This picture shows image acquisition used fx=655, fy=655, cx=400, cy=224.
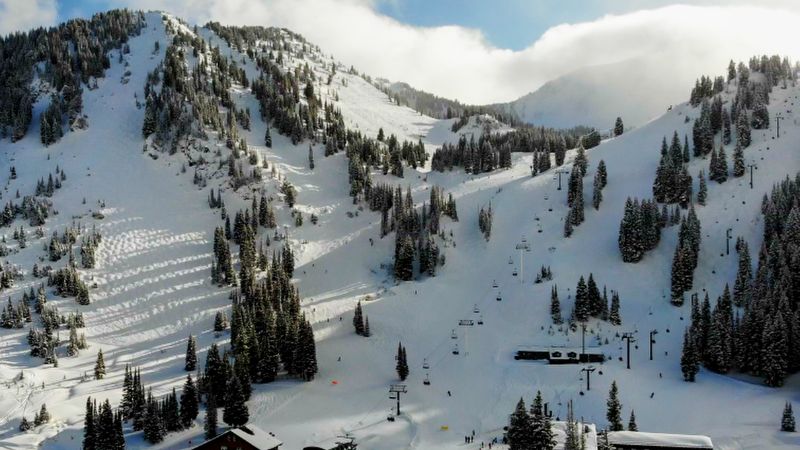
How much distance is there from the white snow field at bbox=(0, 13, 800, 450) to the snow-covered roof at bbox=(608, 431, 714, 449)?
631 cm

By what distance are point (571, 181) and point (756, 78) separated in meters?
67.5

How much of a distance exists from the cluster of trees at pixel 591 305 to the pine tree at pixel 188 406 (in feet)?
211

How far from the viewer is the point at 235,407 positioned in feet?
286

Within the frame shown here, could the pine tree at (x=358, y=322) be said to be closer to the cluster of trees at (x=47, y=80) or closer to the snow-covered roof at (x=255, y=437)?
the snow-covered roof at (x=255, y=437)

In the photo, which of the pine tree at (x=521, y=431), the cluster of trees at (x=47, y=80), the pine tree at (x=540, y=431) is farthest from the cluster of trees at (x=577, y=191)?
the cluster of trees at (x=47, y=80)

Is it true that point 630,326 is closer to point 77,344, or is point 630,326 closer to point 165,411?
point 165,411

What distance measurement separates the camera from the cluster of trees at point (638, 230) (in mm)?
131750

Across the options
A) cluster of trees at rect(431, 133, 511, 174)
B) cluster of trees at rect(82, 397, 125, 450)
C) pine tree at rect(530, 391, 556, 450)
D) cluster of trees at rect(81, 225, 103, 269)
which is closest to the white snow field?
cluster of trees at rect(81, 225, 103, 269)

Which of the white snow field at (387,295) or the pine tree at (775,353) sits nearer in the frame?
the white snow field at (387,295)

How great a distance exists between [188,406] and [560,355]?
57.6m

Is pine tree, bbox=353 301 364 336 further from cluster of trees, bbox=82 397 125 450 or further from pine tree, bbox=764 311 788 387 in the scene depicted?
pine tree, bbox=764 311 788 387

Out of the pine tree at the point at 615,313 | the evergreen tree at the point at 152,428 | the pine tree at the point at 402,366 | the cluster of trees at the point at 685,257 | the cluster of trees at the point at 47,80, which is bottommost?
the evergreen tree at the point at 152,428

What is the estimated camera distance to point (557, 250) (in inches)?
5527

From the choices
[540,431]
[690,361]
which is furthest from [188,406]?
[690,361]
